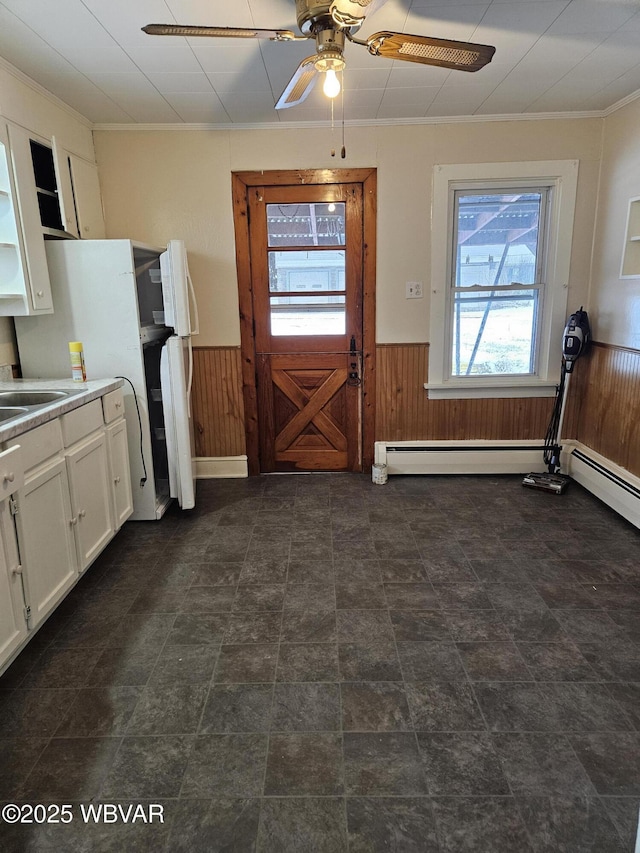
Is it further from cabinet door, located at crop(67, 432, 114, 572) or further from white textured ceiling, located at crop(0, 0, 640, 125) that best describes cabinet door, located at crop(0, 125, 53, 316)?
cabinet door, located at crop(67, 432, 114, 572)

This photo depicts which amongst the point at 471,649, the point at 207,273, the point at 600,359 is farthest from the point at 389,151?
the point at 471,649

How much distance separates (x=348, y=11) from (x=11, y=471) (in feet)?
6.49

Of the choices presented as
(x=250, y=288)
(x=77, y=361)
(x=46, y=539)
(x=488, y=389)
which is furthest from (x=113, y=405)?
(x=488, y=389)

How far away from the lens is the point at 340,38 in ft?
6.17

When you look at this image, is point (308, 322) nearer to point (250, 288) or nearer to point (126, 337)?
point (250, 288)

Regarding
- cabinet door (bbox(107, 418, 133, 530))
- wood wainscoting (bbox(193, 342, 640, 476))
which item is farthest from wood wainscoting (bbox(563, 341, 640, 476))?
cabinet door (bbox(107, 418, 133, 530))

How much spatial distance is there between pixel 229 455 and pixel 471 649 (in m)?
2.55

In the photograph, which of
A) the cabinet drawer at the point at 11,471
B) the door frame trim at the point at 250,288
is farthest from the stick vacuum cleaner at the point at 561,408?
the cabinet drawer at the point at 11,471

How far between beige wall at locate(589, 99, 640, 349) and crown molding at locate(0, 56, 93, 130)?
3.52m

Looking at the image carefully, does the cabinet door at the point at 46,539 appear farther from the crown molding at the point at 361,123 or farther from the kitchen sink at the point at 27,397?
the crown molding at the point at 361,123

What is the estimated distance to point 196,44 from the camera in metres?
2.45

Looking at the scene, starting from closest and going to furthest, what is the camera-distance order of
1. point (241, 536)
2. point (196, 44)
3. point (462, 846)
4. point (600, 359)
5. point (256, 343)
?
point (462, 846)
point (196, 44)
point (241, 536)
point (600, 359)
point (256, 343)

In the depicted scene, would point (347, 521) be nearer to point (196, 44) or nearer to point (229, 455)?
point (229, 455)

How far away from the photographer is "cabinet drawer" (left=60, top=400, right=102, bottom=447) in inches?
93.4
